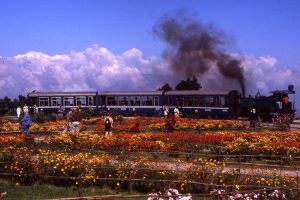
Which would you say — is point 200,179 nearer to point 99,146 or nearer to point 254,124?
point 99,146

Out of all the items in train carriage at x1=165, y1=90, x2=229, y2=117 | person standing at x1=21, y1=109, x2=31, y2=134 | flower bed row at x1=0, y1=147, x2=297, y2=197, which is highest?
train carriage at x1=165, y1=90, x2=229, y2=117

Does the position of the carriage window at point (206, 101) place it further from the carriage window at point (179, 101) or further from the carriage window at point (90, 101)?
the carriage window at point (90, 101)

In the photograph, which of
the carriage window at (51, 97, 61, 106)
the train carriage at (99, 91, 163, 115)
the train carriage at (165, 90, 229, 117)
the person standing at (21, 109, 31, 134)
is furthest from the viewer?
the carriage window at (51, 97, 61, 106)

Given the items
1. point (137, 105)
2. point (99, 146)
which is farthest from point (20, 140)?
point (137, 105)

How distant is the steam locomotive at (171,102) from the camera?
4447 centimetres

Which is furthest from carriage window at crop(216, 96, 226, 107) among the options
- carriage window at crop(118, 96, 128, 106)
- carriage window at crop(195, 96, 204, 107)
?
carriage window at crop(118, 96, 128, 106)

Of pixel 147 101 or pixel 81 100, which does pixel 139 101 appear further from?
pixel 81 100

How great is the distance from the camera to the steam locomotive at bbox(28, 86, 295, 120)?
4447 centimetres

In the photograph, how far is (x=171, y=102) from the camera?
159 feet

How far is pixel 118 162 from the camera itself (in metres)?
14.4

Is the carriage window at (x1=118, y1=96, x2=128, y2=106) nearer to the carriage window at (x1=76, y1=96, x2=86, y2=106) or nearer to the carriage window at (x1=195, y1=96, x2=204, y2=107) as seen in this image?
the carriage window at (x1=76, y1=96, x2=86, y2=106)

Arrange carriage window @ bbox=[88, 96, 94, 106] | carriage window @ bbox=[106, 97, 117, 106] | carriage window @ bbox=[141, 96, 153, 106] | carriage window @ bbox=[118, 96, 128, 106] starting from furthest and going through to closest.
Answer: carriage window @ bbox=[88, 96, 94, 106], carriage window @ bbox=[106, 97, 117, 106], carriage window @ bbox=[118, 96, 128, 106], carriage window @ bbox=[141, 96, 153, 106]

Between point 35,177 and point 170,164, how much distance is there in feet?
12.0

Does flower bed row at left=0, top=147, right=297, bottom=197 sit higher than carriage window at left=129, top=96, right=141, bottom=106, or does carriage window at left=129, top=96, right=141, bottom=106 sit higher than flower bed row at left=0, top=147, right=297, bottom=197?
carriage window at left=129, top=96, right=141, bottom=106
